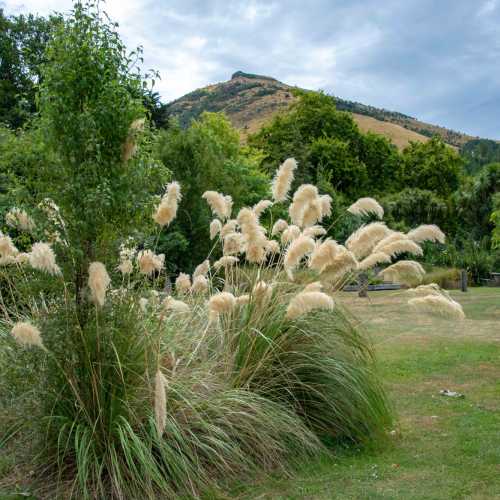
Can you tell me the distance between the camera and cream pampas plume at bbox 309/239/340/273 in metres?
5.36

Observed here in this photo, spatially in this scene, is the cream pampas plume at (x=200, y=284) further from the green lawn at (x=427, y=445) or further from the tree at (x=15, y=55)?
the tree at (x=15, y=55)

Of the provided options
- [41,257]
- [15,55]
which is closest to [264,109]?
[15,55]

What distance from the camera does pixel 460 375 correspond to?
8633 millimetres

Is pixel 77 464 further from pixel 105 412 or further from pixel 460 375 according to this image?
pixel 460 375

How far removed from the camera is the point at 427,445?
5578 mm

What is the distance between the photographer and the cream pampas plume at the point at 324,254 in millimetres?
5363

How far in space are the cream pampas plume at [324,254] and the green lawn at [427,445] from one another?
92 cm

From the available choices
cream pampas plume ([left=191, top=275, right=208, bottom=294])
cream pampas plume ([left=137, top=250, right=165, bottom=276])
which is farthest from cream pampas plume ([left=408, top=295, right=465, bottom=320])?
cream pampas plume ([left=137, top=250, right=165, bottom=276])

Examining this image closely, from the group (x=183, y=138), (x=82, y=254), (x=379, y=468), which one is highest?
(x=183, y=138)

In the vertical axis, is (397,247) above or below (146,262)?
A: above

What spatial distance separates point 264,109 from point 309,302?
3931 inches

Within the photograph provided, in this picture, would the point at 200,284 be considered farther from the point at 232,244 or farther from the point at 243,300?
the point at 243,300

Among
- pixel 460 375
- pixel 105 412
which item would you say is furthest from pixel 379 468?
pixel 460 375

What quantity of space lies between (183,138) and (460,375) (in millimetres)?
14004
